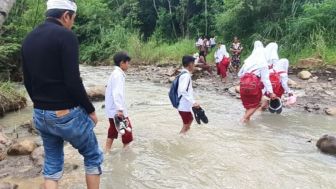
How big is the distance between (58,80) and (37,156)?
10.1ft

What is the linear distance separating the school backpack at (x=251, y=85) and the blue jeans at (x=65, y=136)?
471cm

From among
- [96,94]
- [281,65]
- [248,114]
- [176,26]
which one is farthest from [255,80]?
[176,26]

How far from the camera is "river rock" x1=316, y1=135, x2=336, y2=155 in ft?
20.4

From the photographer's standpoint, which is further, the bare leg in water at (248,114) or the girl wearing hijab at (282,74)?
the girl wearing hijab at (282,74)

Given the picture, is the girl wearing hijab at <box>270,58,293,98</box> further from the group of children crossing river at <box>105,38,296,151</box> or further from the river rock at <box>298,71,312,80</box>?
the river rock at <box>298,71,312,80</box>

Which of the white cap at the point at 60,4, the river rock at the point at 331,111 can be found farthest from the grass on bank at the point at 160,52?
the white cap at the point at 60,4

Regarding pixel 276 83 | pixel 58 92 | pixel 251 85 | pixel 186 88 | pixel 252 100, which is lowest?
pixel 252 100

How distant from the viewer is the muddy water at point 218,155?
524 centimetres

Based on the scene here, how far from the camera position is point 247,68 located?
8.06m

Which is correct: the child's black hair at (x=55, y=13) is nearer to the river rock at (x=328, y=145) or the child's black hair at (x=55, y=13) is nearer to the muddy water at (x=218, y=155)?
the muddy water at (x=218, y=155)

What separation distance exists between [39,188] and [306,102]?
24.2 feet

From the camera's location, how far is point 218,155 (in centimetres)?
635

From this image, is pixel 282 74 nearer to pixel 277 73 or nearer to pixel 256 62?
pixel 277 73

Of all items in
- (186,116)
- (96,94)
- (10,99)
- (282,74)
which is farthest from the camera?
(96,94)
